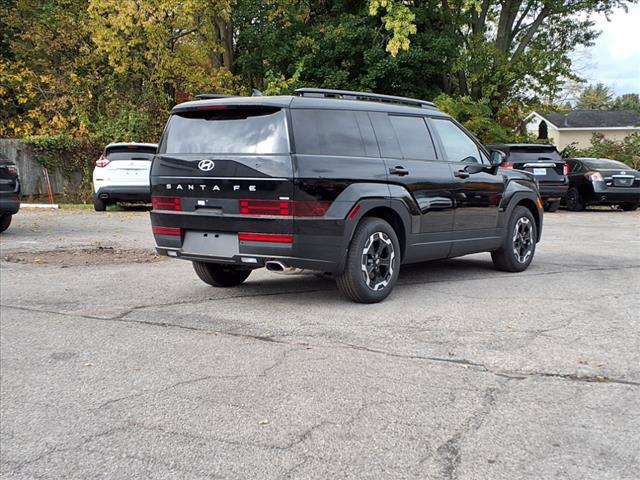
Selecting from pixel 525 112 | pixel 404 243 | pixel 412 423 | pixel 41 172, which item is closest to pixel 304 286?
pixel 404 243

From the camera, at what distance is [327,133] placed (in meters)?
6.60

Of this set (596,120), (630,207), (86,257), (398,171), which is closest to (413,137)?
(398,171)

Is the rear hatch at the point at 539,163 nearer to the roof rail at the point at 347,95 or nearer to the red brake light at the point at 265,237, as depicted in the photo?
the roof rail at the point at 347,95

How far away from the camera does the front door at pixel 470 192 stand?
794 centimetres

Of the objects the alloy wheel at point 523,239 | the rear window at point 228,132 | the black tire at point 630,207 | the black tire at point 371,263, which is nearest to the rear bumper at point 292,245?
the black tire at point 371,263

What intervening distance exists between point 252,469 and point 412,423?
0.99 meters

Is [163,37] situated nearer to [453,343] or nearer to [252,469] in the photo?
[453,343]

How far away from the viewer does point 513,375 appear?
471cm

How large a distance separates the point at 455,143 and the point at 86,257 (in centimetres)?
556

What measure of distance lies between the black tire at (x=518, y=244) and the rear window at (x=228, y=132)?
12.2ft

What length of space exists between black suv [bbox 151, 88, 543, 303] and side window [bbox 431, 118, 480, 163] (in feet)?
0.13

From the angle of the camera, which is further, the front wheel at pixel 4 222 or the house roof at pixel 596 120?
the house roof at pixel 596 120

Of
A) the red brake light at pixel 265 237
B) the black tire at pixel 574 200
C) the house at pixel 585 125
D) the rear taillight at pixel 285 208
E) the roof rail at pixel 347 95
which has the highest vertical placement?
the house at pixel 585 125

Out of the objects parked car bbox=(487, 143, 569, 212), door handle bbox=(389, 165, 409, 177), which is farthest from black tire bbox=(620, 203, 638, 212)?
door handle bbox=(389, 165, 409, 177)
